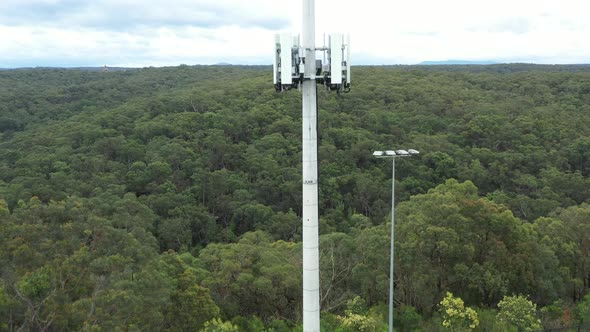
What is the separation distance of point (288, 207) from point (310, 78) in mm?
38509

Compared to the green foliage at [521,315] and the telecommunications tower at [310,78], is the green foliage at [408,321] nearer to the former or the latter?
the green foliage at [521,315]

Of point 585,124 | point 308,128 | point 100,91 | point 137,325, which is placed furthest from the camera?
point 100,91

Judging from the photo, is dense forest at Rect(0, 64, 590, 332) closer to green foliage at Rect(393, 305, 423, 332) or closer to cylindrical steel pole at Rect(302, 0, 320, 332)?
green foliage at Rect(393, 305, 423, 332)

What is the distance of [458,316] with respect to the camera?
19500 millimetres

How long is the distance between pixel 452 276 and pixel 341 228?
66.3 ft

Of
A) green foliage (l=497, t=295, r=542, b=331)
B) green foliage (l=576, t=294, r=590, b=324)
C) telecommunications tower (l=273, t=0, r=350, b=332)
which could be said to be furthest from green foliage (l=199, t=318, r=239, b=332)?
green foliage (l=576, t=294, r=590, b=324)

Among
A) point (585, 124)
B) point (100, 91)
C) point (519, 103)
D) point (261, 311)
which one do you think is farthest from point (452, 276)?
point (100, 91)

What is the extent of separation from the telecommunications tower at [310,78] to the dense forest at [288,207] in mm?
5609

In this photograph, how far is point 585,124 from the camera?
6381cm

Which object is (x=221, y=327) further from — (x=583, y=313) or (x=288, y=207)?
(x=288, y=207)

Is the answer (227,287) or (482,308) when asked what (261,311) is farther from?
(482,308)

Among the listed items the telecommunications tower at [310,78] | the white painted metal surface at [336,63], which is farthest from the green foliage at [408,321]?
the white painted metal surface at [336,63]

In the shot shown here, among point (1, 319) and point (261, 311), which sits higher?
point (1, 319)

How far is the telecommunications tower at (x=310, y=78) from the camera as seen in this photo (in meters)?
11.7
